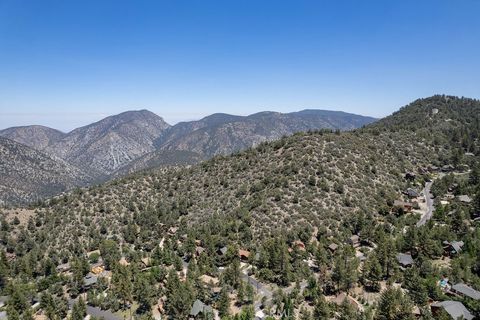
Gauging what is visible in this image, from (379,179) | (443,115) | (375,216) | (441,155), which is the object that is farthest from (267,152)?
(443,115)

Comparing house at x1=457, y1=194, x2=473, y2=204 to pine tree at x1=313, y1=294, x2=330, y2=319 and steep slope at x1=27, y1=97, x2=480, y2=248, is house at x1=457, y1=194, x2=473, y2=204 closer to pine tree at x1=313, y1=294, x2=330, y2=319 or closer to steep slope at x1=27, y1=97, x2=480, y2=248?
steep slope at x1=27, y1=97, x2=480, y2=248

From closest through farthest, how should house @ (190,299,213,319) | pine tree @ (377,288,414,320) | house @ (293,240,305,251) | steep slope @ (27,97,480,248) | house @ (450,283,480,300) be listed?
pine tree @ (377,288,414,320) → house @ (450,283,480,300) → house @ (190,299,213,319) → house @ (293,240,305,251) → steep slope @ (27,97,480,248)

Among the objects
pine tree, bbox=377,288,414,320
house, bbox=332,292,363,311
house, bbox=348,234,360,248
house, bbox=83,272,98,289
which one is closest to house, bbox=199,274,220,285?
house, bbox=332,292,363,311

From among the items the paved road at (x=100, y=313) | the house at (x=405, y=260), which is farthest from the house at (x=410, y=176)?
the paved road at (x=100, y=313)

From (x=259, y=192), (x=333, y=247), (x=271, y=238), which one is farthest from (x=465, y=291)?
(x=259, y=192)

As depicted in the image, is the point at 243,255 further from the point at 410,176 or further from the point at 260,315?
the point at 410,176

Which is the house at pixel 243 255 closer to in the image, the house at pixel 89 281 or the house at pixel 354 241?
the house at pixel 354 241
